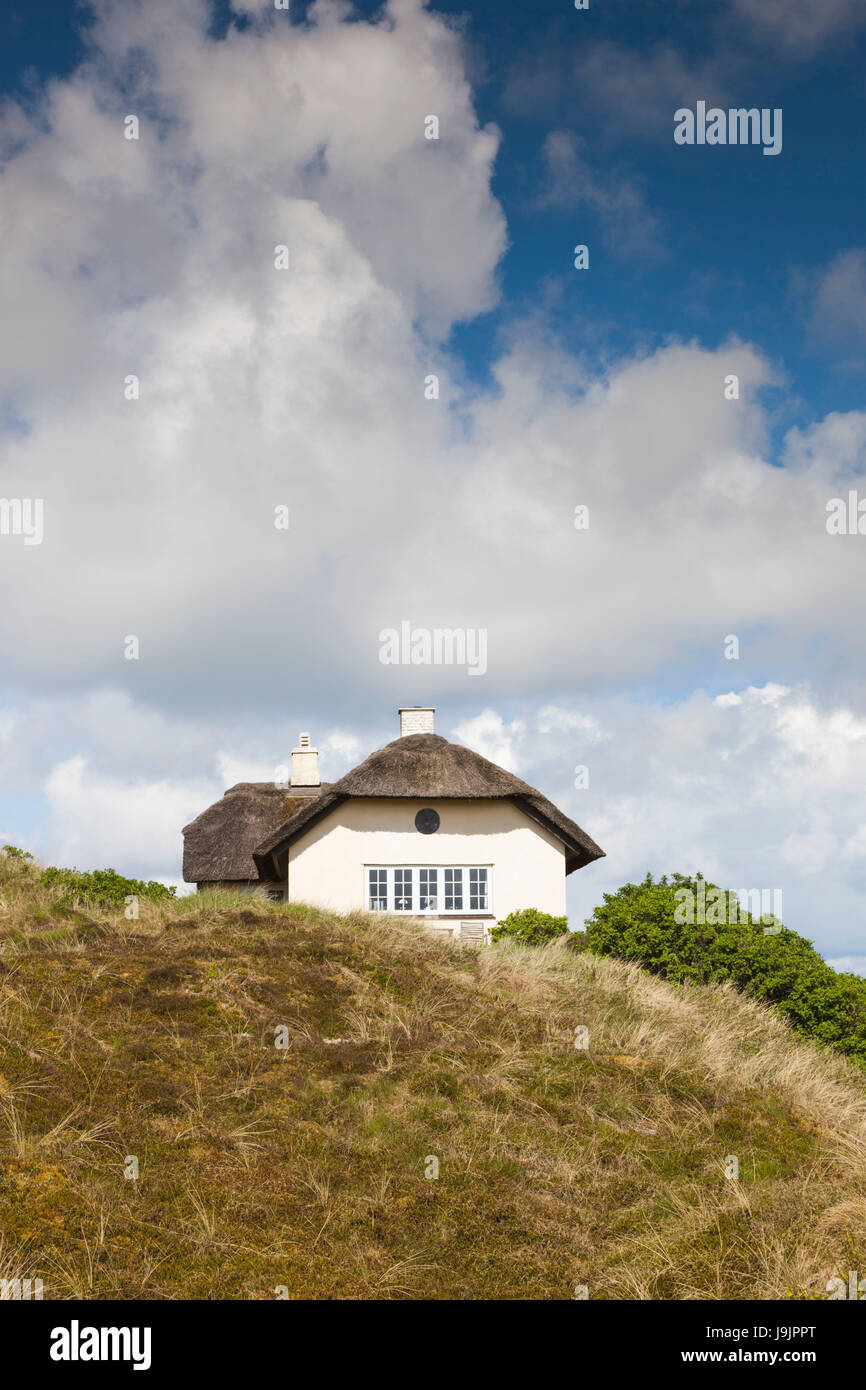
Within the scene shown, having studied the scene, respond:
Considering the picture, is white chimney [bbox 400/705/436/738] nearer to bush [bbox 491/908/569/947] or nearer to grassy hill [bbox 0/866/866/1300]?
bush [bbox 491/908/569/947]

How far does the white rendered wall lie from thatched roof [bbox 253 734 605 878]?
431mm

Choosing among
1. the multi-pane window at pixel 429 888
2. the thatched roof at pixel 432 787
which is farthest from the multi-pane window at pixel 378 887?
the thatched roof at pixel 432 787

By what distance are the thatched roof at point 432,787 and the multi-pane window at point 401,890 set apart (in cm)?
203

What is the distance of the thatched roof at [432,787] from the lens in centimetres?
2497

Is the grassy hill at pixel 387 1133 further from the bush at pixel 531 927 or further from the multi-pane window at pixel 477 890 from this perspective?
the multi-pane window at pixel 477 890

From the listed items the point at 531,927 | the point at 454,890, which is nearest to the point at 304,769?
the point at 454,890

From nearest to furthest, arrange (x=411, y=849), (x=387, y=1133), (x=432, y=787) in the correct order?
(x=387, y=1133) < (x=432, y=787) < (x=411, y=849)

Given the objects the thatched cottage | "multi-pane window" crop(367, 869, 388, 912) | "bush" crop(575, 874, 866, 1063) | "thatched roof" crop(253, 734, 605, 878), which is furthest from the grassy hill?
"multi-pane window" crop(367, 869, 388, 912)

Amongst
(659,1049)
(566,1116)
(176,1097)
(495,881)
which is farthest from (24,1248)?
(495,881)

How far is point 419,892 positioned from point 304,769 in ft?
29.6

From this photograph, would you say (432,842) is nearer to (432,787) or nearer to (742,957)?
(432,787)

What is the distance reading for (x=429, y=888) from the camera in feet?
82.9

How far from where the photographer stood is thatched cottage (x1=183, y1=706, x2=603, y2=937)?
25062mm
